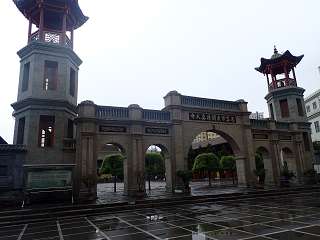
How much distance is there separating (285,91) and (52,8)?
84.4 feet

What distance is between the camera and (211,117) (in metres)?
19.8

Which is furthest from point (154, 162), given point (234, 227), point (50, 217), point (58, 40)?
point (234, 227)

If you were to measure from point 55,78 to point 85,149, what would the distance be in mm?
6600

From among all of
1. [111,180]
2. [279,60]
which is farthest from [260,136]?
[111,180]

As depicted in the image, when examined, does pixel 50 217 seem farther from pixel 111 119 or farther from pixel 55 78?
pixel 55 78

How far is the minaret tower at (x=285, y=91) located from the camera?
26616mm

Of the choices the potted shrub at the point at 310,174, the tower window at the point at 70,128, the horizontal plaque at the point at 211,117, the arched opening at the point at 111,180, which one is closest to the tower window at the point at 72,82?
the tower window at the point at 70,128

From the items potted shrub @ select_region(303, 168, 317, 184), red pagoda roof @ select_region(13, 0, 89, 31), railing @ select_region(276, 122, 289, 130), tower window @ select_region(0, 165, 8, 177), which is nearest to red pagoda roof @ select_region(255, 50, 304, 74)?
railing @ select_region(276, 122, 289, 130)

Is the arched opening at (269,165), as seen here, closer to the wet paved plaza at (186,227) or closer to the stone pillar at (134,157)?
the wet paved plaza at (186,227)

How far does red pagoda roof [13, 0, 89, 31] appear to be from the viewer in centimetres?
Answer: 1795

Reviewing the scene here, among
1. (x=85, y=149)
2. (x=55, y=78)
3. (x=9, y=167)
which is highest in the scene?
(x=55, y=78)

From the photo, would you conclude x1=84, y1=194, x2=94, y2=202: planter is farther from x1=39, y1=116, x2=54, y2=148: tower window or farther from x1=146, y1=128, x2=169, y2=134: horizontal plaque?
x1=146, y1=128, x2=169, y2=134: horizontal plaque

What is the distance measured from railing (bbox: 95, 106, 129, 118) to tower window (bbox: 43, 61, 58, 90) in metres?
4.07

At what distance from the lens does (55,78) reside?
17656 millimetres
